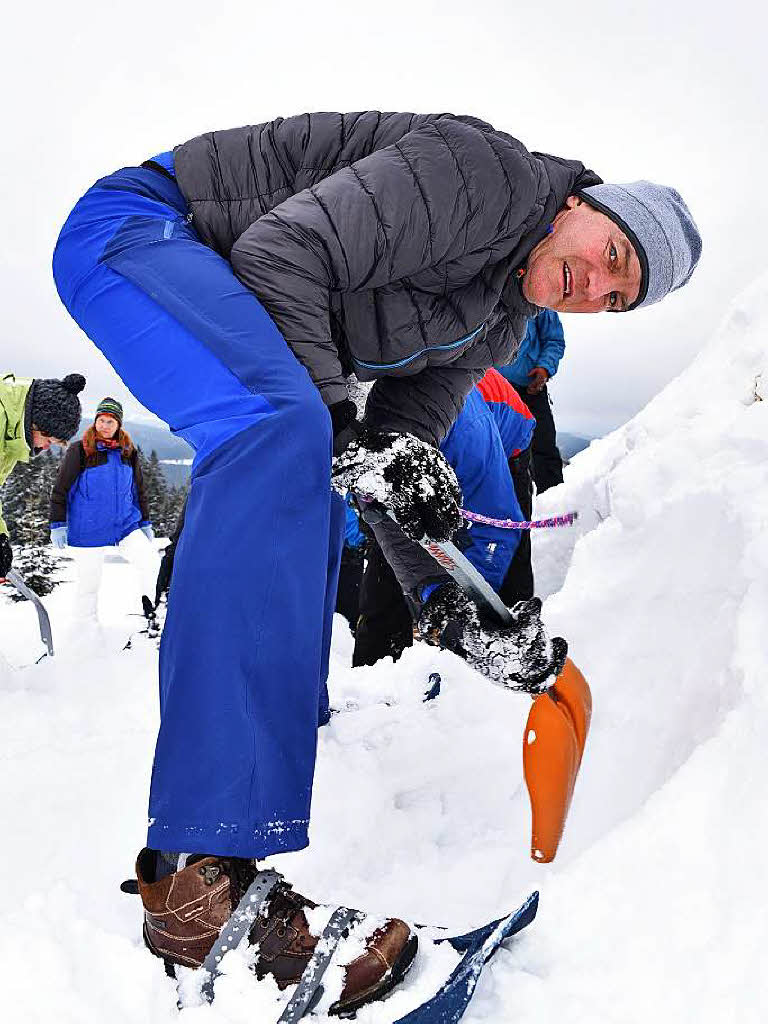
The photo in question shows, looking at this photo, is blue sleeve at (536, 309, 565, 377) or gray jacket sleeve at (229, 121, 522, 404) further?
blue sleeve at (536, 309, 565, 377)

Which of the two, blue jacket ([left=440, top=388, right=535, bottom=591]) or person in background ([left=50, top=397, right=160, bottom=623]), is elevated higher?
blue jacket ([left=440, top=388, right=535, bottom=591])

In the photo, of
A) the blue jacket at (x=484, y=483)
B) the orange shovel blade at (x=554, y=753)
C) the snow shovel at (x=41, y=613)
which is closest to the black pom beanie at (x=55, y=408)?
the snow shovel at (x=41, y=613)

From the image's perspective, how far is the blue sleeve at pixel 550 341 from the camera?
15.1 ft

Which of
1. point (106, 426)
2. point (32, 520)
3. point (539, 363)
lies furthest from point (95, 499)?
point (32, 520)

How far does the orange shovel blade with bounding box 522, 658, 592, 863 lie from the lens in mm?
1451

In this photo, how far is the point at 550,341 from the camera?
4645 millimetres

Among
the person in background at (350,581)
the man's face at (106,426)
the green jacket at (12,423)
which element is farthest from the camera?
the man's face at (106,426)

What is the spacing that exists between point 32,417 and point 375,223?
12.5ft

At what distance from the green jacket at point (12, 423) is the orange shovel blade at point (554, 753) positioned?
140 inches

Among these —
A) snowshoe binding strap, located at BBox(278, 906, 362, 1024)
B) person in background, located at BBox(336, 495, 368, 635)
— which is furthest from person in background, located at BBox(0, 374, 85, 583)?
snowshoe binding strap, located at BBox(278, 906, 362, 1024)

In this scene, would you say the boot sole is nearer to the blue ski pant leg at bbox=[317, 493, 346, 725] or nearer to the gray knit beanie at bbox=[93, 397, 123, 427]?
the blue ski pant leg at bbox=[317, 493, 346, 725]

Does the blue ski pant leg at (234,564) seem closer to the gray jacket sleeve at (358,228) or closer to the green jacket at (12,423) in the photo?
the gray jacket sleeve at (358,228)

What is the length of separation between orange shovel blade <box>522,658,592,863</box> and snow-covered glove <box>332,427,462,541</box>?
1.82ft

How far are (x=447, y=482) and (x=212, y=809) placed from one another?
0.71m
